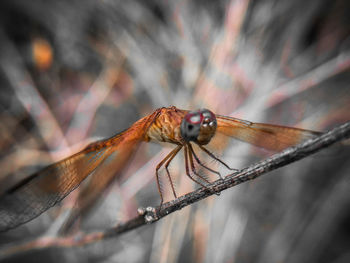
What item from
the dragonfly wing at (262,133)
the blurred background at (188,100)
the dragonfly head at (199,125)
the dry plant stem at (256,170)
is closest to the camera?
the dry plant stem at (256,170)

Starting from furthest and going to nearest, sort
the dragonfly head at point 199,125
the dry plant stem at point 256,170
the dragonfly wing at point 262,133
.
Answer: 1. the dragonfly wing at point 262,133
2. the dragonfly head at point 199,125
3. the dry plant stem at point 256,170

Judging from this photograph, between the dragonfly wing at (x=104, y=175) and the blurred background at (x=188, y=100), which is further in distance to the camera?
the blurred background at (x=188, y=100)

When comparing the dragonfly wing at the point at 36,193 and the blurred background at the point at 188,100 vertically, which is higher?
the blurred background at the point at 188,100

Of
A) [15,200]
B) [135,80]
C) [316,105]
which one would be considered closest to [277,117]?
[316,105]

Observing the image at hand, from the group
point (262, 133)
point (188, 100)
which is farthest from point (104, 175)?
point (188, 100)

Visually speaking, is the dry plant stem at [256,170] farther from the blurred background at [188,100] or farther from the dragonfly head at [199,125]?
the blurred background at [188,100]

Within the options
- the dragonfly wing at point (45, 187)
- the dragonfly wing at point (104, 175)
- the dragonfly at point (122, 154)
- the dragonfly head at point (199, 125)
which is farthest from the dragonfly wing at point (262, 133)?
the dragonfly wing at point (45, 187)
